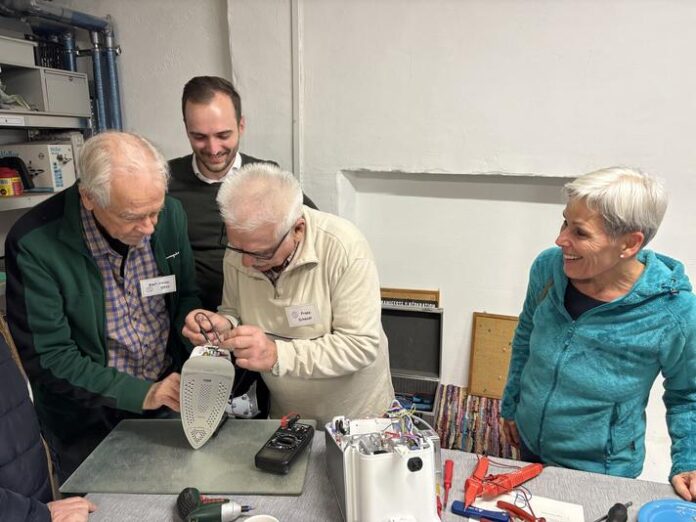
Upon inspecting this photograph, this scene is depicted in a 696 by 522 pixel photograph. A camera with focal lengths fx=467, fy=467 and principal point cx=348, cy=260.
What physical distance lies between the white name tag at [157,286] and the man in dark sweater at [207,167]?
0.43 m

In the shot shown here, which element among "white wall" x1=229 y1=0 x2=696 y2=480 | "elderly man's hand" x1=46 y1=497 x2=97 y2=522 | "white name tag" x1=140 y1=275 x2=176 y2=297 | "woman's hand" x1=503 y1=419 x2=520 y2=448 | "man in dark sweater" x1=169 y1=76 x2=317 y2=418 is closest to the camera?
"elderly man's hand" x1=46 y1=497 x2=97 y2=522

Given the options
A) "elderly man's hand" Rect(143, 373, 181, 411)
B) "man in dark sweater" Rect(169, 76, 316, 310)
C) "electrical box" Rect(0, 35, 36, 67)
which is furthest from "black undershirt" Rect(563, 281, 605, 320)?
"electrical box" Rect(0, 35, 36, 67)

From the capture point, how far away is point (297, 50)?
7.99ft

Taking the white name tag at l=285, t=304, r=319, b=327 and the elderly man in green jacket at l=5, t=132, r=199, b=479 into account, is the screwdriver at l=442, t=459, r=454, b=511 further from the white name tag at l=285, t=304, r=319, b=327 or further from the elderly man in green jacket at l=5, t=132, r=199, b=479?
the elderly man in green jacket at l=5, t=132, r=199, b=479

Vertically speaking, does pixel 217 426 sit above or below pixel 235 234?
below

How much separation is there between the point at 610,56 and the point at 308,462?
7.03ft

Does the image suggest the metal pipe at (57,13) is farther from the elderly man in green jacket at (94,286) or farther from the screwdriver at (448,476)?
the screwdriver at (448,476)

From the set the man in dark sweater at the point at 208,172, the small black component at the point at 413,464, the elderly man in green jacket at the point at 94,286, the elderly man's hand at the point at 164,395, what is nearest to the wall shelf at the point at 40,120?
the man in dark sweater at the point at 208,172

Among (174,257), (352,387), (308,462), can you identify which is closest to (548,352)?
(352,387)

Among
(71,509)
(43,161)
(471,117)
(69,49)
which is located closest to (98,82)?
(69,49)

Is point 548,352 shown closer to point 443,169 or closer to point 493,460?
point 493,460

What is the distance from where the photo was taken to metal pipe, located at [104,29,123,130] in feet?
9.02

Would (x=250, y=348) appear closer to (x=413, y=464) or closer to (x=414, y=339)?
(x=413, y=464)

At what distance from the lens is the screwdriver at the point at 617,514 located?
3.22ft
